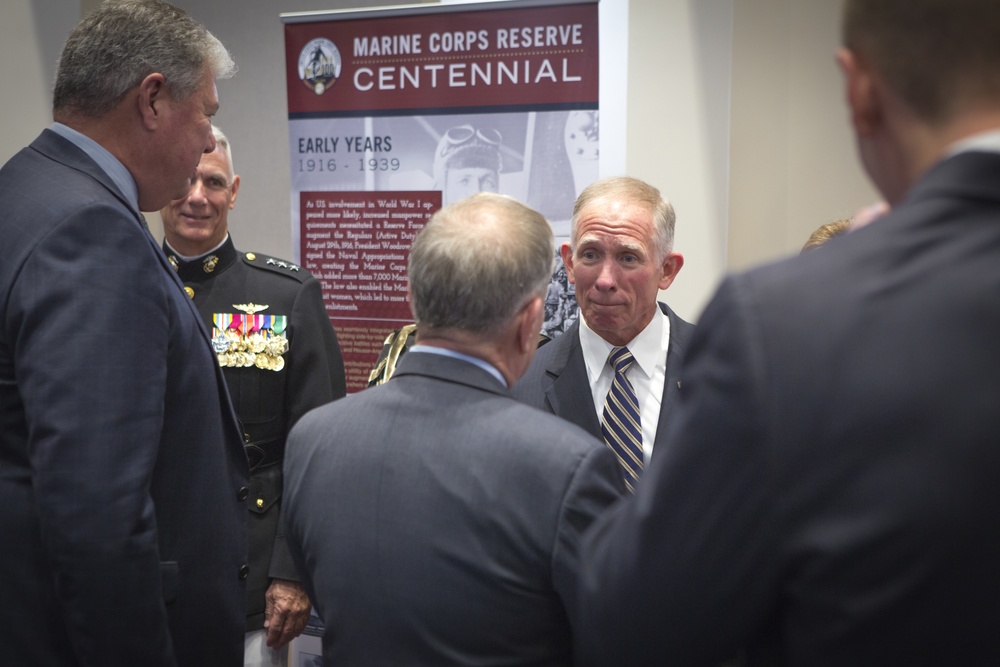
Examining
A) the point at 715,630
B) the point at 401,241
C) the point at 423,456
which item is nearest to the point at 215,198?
the point at 401,241

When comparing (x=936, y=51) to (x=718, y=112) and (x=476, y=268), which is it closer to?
(x=476, y=268)

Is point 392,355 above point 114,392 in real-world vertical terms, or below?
below

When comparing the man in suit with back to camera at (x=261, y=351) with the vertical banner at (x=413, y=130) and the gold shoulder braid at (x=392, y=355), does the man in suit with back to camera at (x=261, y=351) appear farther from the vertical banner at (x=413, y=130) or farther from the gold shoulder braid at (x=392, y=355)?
the vertical banner at (x=413, y=130)

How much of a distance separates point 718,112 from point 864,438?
2.99m

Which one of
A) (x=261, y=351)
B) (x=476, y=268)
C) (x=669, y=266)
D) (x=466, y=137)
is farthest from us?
(x=466, y=137)

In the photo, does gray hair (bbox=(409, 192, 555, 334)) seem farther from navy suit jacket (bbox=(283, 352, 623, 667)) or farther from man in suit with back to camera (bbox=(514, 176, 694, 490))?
man in suit with back to camera (bbox=(514, 176, 694, 490))

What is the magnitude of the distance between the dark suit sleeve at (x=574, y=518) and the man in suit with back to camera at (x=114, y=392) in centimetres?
68

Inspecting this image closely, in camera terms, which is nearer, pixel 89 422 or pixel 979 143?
pixel 979 143

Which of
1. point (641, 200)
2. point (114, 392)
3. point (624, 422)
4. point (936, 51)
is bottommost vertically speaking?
point (624, 422)

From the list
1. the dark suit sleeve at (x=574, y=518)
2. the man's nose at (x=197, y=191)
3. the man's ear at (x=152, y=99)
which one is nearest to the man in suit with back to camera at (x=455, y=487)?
the dark suit sleeve at (x=574, y=518)

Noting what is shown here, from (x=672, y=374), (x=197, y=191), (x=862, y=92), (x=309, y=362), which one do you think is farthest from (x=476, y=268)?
(x=197, y=191)

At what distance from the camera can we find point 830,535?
738 millimetres

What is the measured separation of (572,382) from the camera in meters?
2.18

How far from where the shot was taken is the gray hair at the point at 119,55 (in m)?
1.66
